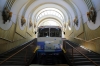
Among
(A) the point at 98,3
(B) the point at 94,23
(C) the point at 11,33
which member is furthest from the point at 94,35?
(C) the point at 11,33

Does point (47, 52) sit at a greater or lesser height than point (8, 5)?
lesser

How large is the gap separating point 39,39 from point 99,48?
5.42 m

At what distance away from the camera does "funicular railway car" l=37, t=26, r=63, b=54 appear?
403 inches

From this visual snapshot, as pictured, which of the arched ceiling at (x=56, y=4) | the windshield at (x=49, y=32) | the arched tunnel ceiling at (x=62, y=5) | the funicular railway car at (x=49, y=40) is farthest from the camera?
the windshield at (x=49, y=32)

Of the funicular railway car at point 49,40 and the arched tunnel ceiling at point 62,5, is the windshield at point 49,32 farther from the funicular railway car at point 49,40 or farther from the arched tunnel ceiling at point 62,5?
the arched tunnel ceiling at point 62,5

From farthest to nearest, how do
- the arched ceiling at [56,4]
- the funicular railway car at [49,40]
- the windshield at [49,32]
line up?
the windshield at [49,32] < the arched ceiling at [56,4] < the funicular railway car at [49,40]

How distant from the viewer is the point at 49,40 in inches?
415

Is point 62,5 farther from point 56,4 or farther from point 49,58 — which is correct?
point 49,58

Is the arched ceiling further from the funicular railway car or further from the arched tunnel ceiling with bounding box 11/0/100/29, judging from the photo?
the funicular railway car

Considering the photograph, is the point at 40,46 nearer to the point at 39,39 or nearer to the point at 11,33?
the point at 39,39

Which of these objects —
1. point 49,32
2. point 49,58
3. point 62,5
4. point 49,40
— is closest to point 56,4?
point 62,5

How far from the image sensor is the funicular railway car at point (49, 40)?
10.2 meters

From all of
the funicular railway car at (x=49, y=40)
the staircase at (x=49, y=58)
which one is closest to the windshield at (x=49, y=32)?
the funicular railway car at (x=49, y=40)

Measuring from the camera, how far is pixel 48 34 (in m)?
11.0
